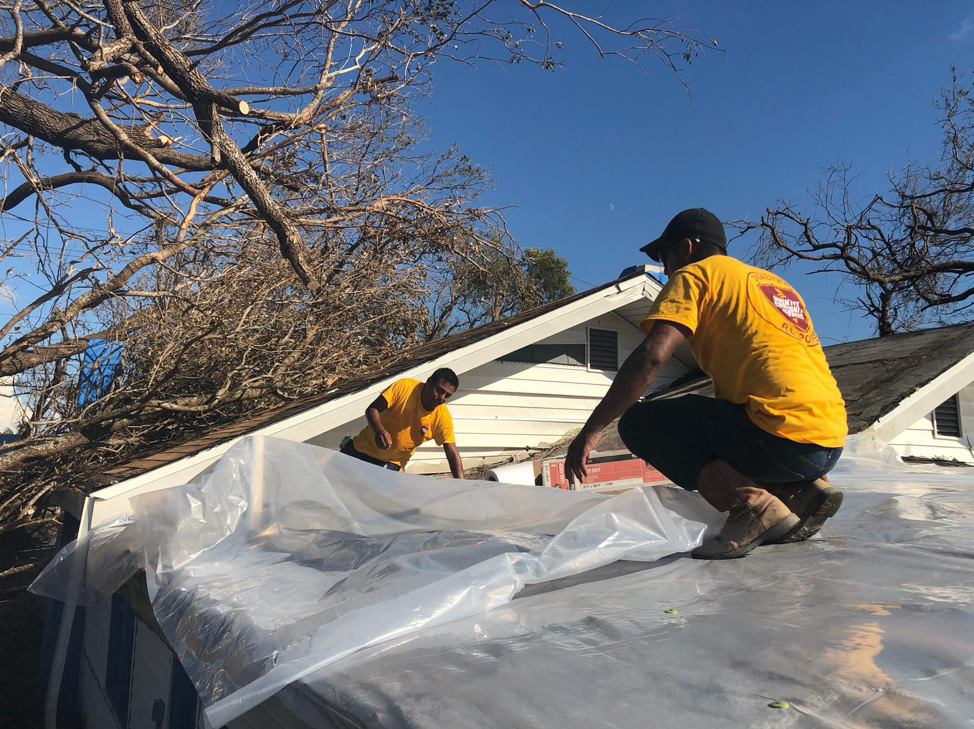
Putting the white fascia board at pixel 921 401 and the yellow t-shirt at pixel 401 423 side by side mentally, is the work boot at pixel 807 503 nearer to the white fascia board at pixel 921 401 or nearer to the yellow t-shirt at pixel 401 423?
the yellow t-shirt at pixel 401 423

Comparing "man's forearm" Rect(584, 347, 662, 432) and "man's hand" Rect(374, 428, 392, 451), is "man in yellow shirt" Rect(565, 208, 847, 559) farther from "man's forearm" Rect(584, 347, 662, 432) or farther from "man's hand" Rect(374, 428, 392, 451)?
"man's hand" Rect(374, 428, 392, 451)

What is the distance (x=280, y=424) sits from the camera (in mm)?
5359

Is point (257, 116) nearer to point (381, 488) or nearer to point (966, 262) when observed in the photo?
point (381, 488)

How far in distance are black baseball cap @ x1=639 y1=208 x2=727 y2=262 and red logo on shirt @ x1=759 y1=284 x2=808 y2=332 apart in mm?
324

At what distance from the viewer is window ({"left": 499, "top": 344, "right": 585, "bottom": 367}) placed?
778 centimetres

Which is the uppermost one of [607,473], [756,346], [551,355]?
[551,355]

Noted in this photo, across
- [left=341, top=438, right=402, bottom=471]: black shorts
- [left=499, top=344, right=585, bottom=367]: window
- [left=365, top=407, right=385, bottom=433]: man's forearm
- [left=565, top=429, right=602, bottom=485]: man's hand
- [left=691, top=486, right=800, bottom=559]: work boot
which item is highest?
[left=499, top=344, right=585, bottom=367]: window

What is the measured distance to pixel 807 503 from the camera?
8.52ft

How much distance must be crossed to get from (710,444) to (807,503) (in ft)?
1.38

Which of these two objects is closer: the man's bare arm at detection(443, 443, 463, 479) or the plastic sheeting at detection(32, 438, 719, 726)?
the plastic sheeting at detection(32, 438, 719, 726)

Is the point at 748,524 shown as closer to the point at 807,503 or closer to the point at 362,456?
the point at 807,503

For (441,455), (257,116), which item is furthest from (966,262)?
(257,116)

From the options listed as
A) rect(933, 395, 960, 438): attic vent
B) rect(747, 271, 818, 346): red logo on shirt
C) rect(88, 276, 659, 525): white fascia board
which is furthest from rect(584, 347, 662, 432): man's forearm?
rect(933, 395, 960, 438): attic vent

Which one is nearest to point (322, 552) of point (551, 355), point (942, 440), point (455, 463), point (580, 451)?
point (580, 451)
